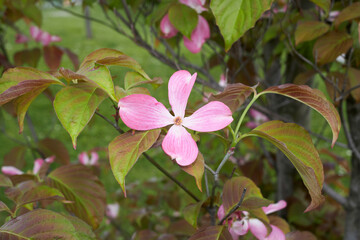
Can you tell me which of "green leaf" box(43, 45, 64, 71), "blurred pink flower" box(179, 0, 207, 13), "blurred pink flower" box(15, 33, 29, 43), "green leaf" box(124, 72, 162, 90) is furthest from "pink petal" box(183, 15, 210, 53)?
"blurred pink flower" box(15, 33, 29, 43)

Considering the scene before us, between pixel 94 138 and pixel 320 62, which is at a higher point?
pixel 320 62

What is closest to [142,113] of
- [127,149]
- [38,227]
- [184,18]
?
[127,149]

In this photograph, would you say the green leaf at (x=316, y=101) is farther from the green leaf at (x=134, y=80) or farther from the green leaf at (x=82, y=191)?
the green leaf at (x=82, y=191)

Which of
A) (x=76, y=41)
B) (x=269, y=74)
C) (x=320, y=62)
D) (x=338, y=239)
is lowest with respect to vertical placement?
(x=76, y=41)

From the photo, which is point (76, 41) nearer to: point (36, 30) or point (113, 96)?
point (36, 30)

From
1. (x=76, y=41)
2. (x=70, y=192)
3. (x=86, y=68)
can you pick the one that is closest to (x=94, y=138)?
(x=70, y=192)

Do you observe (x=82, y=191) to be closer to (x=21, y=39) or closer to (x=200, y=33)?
(x=200, y=33)

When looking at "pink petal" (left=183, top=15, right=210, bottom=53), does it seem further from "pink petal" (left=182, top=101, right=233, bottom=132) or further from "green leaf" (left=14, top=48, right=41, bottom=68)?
"green leaf" (left=14, top=48, right=41, bottom=68)

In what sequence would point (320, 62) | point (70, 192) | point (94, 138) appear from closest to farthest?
point (70, 192)
point (320, 62)
point (94, 138)
